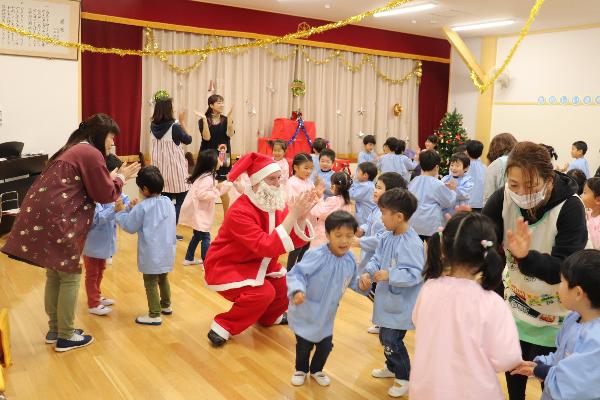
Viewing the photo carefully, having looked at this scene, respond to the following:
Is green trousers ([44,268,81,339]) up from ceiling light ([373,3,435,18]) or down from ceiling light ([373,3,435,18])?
down

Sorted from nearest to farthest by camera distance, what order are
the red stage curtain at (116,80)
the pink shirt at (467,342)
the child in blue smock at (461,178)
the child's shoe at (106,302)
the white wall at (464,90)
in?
the pink shirt at (467,342)
the child's shoe at (106,302)
the child in blue smock at (461,178)
the red stage curtain at (116,80)
the white wall at (464,90)

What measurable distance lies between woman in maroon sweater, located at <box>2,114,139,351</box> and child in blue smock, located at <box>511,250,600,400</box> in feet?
7.86

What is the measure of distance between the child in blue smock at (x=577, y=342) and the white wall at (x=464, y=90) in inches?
394

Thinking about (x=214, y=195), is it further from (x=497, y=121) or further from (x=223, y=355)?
(x=497, y=121)

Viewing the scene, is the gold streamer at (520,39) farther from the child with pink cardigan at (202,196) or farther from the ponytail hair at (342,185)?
the child with pink cardigan at (202,196)

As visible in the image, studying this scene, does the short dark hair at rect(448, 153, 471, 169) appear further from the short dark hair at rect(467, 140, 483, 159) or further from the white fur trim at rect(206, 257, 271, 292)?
the white fur trim at rect(206, 257, 271, 292)

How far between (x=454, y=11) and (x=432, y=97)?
10.1ft

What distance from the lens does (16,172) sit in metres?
6.05

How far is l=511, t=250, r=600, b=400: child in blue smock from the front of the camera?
177cm

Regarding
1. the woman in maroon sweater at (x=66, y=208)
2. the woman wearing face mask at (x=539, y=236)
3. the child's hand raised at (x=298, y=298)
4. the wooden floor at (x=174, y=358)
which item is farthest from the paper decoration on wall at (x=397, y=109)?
the woman wearing face mask at (x=539, y=236)

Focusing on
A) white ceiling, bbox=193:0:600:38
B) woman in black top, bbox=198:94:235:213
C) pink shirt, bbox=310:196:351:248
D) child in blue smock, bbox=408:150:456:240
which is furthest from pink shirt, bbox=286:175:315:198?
white ceiling, bbox=193:0:600:38

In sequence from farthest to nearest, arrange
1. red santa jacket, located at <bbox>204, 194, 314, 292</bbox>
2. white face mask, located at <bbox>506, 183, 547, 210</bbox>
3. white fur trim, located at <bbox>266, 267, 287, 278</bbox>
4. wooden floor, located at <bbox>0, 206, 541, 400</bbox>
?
white fur trim, located at <bbox>266, 267, 287, 278</bbox> → red santa jacket, located at <bbox>204, 194, 314, 292</bbox> → wooden floor, located at <bbox>0, 206, 541, 400</bbox> → white face mask, located at <bbox>506, 183, 547, 210</bbox>

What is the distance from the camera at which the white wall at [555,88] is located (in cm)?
970

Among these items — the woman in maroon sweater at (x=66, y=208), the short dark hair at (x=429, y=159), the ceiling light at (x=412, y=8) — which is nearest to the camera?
the woman in maroon sweater at (x=66, y=208)
